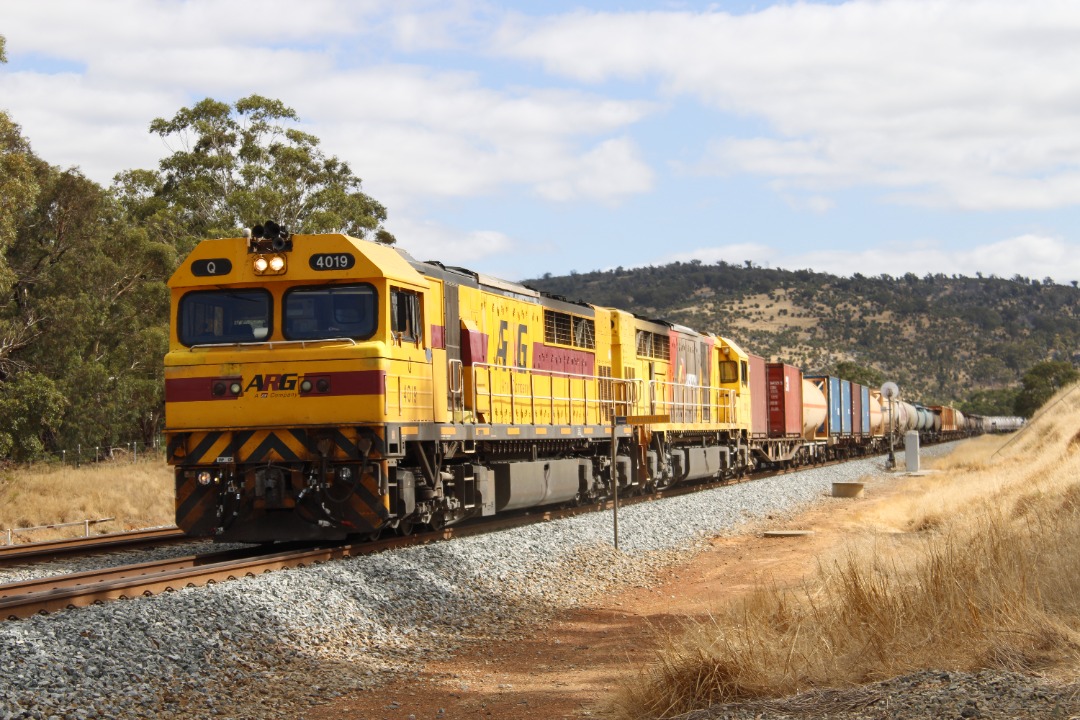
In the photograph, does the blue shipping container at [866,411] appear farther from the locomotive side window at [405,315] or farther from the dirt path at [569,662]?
the locomotive side window at [405,315]

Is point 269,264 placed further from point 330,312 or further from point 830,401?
point 830,401

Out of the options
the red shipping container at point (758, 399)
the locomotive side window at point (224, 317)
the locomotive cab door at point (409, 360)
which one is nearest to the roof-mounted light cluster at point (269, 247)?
the locomotive side window at point (224, 317)

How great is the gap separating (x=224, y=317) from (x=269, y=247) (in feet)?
3.45

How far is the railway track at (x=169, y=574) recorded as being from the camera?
10.0 meters

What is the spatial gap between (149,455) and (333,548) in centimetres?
2567

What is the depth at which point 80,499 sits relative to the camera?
25188 mm

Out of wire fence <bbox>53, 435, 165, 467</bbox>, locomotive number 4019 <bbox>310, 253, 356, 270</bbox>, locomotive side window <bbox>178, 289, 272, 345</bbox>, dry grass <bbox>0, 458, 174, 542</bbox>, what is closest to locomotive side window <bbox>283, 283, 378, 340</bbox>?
locomotive number 4019 <bbox>310, 253, 356, 270</bbox>

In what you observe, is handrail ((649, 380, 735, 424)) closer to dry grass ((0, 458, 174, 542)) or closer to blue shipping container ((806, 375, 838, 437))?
dry grass ((0, 458, 174, 542))

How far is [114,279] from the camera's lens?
3891 cm

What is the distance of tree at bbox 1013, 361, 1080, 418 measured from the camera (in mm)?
95581

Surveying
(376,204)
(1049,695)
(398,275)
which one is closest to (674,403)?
(398,275)

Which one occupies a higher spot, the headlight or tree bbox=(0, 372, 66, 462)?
the headlight

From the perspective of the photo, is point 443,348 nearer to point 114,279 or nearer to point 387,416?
point 387,416

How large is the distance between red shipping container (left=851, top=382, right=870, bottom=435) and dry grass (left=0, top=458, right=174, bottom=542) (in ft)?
101
